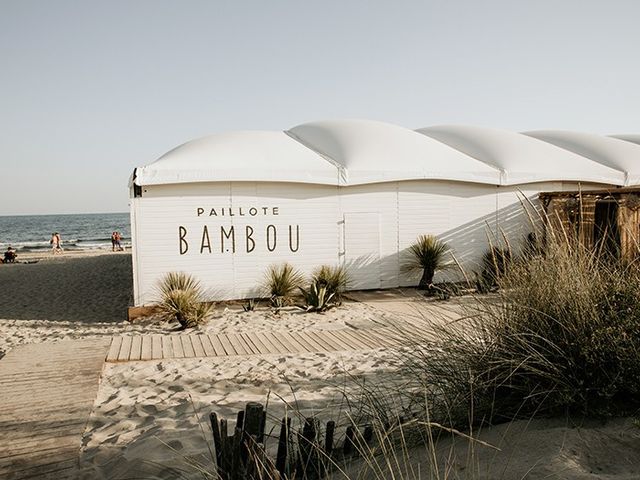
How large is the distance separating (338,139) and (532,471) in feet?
39.6

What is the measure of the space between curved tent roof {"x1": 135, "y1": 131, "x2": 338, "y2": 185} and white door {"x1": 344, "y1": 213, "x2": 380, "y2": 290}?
1.21 meters

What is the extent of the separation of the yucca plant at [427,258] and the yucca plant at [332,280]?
1922 mm

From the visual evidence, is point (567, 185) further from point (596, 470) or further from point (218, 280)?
point (596, 470)

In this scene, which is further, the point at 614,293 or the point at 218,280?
the point at 218,280

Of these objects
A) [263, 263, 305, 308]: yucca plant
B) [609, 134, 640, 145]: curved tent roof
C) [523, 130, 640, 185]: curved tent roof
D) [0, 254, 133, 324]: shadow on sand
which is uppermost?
[609, 134, 640, 145]: curved tent roof

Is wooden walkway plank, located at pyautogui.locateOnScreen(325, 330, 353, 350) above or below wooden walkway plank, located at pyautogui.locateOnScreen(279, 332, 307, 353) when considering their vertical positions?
below

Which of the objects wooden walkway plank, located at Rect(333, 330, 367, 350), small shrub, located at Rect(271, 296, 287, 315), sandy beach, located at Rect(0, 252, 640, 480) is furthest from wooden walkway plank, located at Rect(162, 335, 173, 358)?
small shrub, located at Rect(271, 296, 287, 315)

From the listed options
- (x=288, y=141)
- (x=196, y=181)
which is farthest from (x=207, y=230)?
(x=288, y=141)

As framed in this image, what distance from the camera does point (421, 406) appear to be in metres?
3.51

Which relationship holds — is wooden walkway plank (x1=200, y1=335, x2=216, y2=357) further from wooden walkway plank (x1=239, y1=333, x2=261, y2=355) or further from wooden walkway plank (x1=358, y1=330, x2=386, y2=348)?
wooden walkway plank (x1=358, y1=330, x2=386, y2=348)

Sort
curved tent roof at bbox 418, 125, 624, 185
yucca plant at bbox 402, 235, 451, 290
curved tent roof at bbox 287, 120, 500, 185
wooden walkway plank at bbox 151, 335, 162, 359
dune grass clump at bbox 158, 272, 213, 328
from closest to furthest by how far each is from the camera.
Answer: wooden walkway plank at bbox 151, 335, 162, 359 < dune grass clump at bbox 158, 272, 213, 328 < curved tent roof at bbox 287, 120, 500, 185 < yucca plant at bbox 402, 235, 451, 290 < curved tent roof at bbox 418, 125, 624, 185

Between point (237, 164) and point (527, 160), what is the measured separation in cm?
772

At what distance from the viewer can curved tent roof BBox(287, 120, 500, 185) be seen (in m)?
12.4

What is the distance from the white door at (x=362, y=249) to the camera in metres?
12.5
